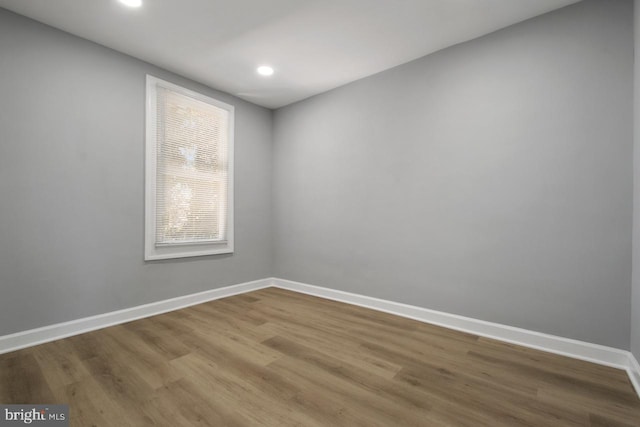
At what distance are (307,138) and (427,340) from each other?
2879 millimetres

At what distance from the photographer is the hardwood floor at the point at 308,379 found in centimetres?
146

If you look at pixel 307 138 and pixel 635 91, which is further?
pixel 307 138

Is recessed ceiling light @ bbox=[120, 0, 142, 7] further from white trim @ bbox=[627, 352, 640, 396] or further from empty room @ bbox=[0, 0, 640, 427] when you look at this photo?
white trim @ bbox=[627, 352, 640, 396]

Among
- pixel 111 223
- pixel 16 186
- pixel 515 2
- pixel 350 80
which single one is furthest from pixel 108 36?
pixel 515 2

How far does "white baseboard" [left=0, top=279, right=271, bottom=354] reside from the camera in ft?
7.22

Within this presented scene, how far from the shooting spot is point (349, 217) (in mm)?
3469

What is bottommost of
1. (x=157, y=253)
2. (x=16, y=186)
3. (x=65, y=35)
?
(x=157, y=253)

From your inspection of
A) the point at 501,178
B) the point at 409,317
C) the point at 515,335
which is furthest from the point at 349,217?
the point at 515,335

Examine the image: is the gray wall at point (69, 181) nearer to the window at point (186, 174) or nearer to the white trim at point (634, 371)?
the window at point (186, 174)

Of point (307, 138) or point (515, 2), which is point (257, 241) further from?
point (515, 2)

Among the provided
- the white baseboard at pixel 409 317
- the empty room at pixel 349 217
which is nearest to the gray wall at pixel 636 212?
the empty room at pixel 349 217

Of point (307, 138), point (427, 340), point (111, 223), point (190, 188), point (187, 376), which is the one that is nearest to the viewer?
point (187, 376)

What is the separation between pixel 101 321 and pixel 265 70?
10.1 feet

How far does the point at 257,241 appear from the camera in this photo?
414 cm
